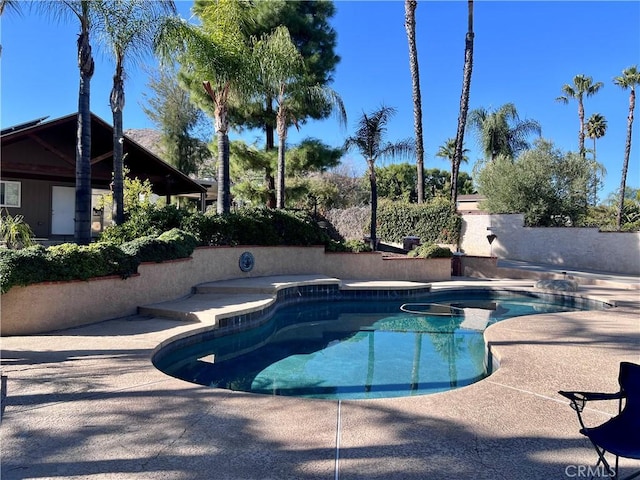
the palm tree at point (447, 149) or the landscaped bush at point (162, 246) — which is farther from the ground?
the palm tree at point (447, 149)

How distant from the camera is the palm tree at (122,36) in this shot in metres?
9.80

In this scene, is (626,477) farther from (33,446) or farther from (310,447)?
(33,446)

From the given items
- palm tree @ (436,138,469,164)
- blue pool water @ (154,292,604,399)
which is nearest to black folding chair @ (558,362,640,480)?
blue pool water @ (154,292,604,399)

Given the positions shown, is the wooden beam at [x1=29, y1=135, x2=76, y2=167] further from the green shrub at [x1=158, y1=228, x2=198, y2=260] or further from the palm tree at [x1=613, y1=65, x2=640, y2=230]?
the palm tree at [x1=613, y1=65, x2=640, y2=230]

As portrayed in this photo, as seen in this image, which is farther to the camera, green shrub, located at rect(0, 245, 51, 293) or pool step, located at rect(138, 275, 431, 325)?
pool step, located at rect(138, 275, 431, 325)

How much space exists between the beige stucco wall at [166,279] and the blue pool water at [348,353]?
205cm

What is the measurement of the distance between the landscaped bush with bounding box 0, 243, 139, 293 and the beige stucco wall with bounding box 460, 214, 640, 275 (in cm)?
1773

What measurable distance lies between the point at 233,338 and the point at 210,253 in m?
4.01

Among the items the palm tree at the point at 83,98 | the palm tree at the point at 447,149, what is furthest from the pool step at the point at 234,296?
the palm tree at the point at 447,149

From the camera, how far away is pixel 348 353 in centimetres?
759

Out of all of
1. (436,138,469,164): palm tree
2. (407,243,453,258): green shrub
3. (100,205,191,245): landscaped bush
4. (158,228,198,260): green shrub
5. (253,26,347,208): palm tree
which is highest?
(436,138,469,164): palm tree

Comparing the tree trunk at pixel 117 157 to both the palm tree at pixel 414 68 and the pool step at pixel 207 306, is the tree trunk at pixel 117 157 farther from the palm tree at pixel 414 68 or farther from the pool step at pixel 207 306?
the palm tree at pixel 414 68

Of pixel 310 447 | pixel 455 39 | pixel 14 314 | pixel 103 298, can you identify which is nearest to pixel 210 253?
pixel 103 298

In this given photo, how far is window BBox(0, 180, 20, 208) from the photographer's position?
50.6 ft
